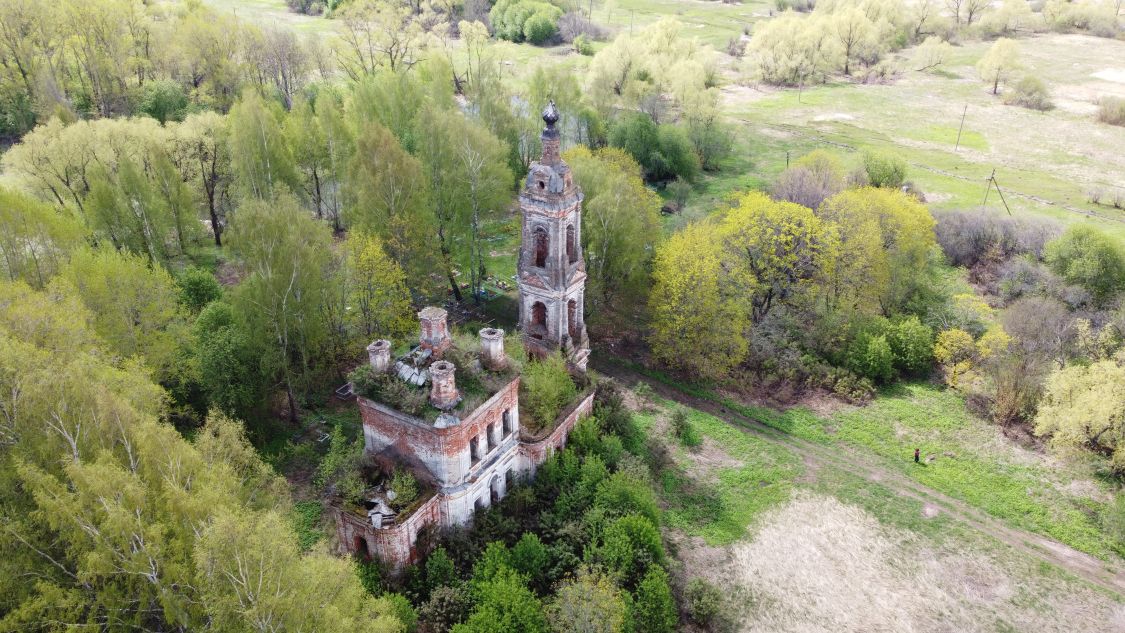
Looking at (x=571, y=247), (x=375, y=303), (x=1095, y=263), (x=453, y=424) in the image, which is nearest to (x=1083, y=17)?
(x=1095, y=263)

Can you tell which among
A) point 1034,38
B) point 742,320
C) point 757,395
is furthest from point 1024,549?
point 1034,38

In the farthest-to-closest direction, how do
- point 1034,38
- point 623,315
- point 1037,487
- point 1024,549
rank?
point 1034,38, point 623,315, point 1037,487, point 1024,549

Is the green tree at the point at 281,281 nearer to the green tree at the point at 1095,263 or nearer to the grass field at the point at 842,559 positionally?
the grass field at the point at 842,559

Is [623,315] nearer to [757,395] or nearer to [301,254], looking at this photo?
[757,395]

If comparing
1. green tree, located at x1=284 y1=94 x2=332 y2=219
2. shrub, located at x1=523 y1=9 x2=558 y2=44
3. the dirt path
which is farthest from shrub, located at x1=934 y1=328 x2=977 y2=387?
shrub, located at x1=523 y1=9 x2=558 y2=44

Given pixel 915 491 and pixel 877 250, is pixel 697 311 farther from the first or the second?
pixel 915 491
